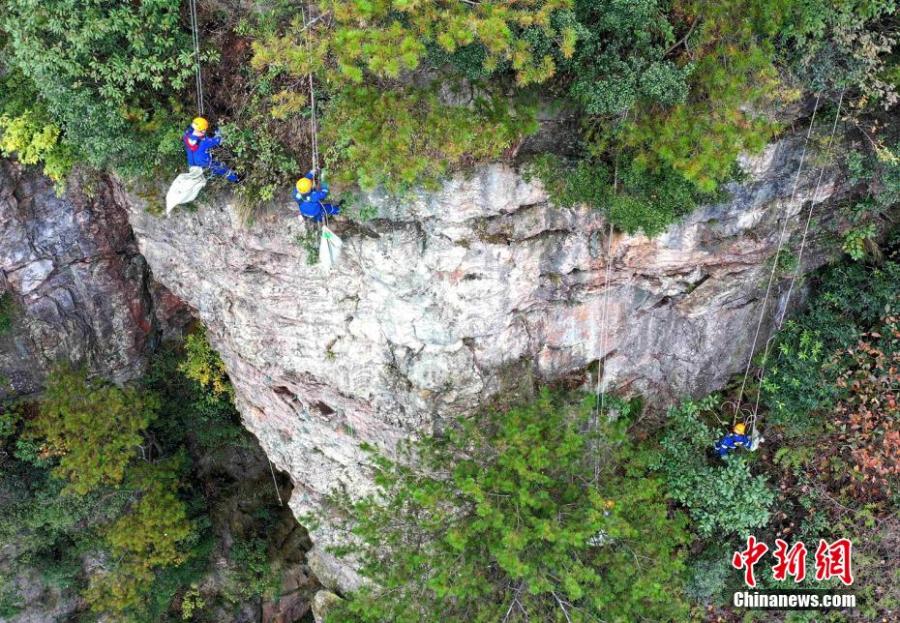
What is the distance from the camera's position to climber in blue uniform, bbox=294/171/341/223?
6.93m

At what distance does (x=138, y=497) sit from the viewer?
44.2 ft

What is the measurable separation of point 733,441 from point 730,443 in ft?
0.27

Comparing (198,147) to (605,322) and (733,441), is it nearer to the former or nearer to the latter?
(605,322)

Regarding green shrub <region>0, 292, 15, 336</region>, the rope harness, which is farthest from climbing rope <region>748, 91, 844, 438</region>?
green shrub <region>0, 292, 15, 336</region>

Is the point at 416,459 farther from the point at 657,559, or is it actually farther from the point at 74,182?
the point at 74,182

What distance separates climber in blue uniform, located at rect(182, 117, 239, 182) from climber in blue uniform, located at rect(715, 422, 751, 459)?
8640 millimetres

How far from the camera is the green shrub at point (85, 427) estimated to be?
11633mm

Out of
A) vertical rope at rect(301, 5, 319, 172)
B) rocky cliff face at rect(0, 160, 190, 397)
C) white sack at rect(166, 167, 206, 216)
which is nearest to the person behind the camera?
vertical rope at rect(301, 5, 319, 172)

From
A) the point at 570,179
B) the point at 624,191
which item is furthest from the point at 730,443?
the point at 570,179

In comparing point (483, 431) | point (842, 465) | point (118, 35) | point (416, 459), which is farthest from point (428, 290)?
point (842, 465)

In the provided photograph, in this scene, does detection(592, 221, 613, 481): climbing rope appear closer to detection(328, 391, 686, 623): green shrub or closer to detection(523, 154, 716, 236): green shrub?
detection(328, 391, 686, 623): green shrub

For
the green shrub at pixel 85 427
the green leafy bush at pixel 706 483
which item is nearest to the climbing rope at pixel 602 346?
the green leafy bush at pixel 706 483

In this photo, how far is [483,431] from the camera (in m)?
8.96

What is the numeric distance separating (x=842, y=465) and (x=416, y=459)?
736 centimetres
